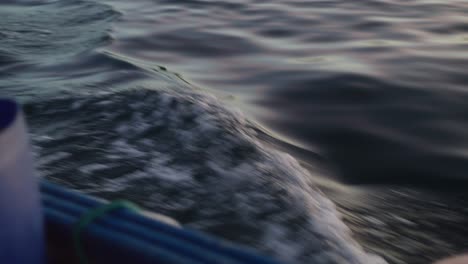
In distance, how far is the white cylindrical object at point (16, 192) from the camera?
984 millimetres

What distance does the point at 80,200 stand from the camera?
4.45 ft

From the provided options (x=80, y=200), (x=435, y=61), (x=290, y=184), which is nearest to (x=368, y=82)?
(x=435, y=61)

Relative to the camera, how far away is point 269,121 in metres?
3.54

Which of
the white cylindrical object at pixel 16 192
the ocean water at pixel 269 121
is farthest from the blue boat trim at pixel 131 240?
the ocean water at pixel 269 121

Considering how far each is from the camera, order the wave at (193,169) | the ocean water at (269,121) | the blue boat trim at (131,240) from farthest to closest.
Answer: the ocean water at (269,121) → the wave at (193,169) → the blue boat trim at (131,240)

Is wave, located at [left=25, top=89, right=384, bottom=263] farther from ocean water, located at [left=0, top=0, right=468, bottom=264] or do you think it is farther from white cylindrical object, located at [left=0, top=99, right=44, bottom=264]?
white cylindrical object, located at [left=0, top=99, right=44, bottom=264]

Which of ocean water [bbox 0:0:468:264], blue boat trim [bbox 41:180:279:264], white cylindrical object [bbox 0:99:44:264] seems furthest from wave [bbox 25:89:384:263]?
white cylindrical object [bbox 0:99:44:264]

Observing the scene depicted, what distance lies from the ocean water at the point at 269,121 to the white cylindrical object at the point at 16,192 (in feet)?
3.73

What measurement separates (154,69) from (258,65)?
2.84 ft

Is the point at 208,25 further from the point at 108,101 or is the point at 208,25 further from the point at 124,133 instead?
the point at 124,133

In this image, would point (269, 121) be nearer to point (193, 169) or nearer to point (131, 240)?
point (193, 169)

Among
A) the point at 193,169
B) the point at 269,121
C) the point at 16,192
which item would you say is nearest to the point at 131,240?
the point at 16,192

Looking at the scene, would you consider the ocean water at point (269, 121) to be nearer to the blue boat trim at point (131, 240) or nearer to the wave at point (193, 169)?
the wave at point (193, 169)

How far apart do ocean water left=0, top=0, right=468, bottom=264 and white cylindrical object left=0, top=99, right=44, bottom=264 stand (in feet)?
3.73
